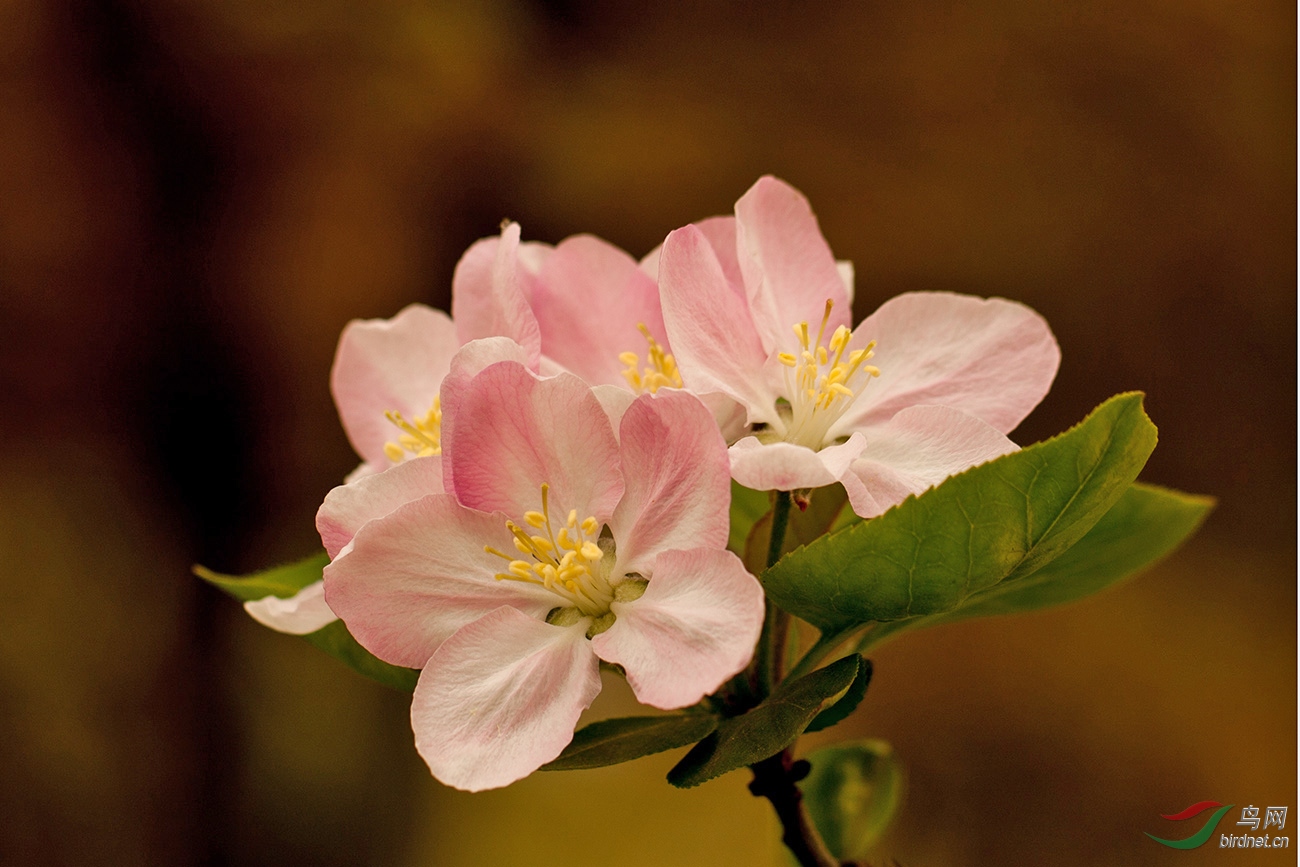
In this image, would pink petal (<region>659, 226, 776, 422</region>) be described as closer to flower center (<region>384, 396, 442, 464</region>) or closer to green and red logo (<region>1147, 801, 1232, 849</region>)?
flower center (<region>384, 396, 442, 464</region>)

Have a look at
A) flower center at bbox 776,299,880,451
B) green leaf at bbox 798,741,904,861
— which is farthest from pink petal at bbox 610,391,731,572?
green leaf at bbox 798,741,904,861

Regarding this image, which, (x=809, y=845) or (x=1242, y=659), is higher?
(x=809, y=845)

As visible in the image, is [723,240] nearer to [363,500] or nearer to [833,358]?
[833,358]

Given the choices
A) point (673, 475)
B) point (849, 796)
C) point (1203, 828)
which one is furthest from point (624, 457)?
point (1203, 828)

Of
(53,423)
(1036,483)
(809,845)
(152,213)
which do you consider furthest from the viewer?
(152,213)

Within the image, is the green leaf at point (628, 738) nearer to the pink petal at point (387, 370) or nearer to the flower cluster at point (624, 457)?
the flower cluster at point (624, 457)

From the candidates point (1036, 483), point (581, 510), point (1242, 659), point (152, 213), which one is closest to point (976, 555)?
point (1036, 483)

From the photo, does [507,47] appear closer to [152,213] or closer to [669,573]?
[152,213]

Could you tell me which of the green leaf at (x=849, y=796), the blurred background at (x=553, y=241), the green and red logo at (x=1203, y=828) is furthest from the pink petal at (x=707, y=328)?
the blurred background at (x=553, y=241)
